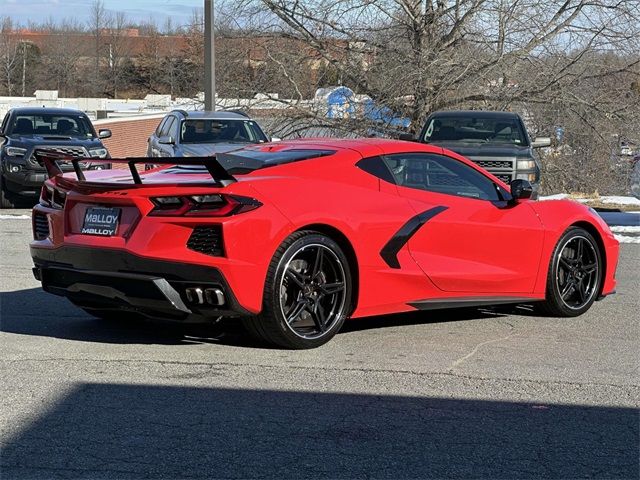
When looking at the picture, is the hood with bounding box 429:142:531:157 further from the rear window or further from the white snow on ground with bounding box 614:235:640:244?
the rear window

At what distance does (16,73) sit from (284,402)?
259 feet

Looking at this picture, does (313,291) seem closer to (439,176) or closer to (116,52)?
(439,176)

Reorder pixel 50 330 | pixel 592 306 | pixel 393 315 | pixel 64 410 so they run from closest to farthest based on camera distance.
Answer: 1. pixel 64 410
2. pixel 50 330
3. pixel 393 315
4. pixel 592 306

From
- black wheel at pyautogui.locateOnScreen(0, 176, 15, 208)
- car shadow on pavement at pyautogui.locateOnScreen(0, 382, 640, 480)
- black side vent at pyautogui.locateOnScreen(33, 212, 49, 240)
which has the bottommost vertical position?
black wheel at pyautogui.locateOnScreen(0, 176, 15, 208)

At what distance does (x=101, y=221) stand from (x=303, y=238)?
1.31 metres

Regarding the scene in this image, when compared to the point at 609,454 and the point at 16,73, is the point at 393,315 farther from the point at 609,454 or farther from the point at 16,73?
the point at 16,73

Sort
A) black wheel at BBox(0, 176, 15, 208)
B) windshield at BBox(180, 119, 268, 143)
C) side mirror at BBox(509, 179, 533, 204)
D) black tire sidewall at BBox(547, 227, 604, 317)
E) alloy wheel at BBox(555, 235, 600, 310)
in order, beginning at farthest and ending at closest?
windshield at BBox(180, 119, 268, 143) → black wheel at BBox(0, 176, 15, 208) → alloy wheel at BBox(555, 235, 600, 310) → black tire sidewall at BBox(547, 227, 604, 317) → side mirror at BBox(509, 179, 533, 204)

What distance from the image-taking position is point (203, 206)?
641cm

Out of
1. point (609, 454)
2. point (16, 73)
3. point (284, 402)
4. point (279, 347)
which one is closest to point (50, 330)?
point (279, 347)

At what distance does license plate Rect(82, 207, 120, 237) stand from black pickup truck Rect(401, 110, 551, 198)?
10702 mm

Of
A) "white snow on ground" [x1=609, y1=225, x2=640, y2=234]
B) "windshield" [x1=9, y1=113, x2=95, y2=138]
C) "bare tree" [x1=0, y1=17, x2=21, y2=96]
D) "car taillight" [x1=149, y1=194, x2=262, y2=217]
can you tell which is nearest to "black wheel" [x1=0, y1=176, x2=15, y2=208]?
"windshield" [x1=9, y1=113, x2=95, y2=138]

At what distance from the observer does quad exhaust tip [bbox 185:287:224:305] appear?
6332 mm

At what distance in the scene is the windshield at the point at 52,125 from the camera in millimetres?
19156

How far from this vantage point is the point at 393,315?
27.1ft
